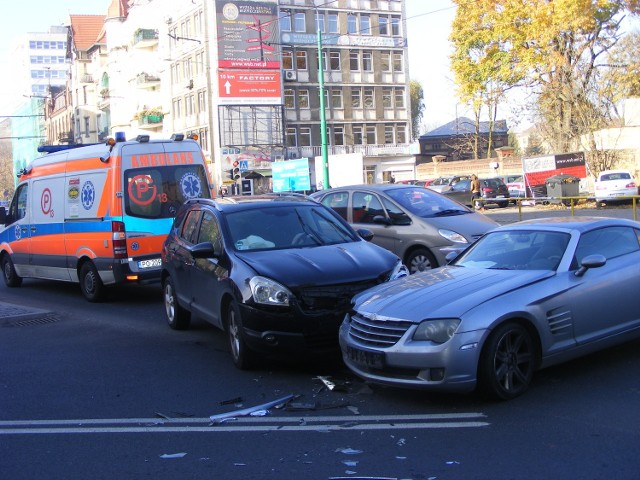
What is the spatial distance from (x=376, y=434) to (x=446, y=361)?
77 centimetres

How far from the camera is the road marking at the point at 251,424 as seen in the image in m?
5.59

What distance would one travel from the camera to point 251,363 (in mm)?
7398

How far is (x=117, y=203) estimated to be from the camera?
38.1 feet

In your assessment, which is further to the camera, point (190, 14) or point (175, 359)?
point (190, 14)

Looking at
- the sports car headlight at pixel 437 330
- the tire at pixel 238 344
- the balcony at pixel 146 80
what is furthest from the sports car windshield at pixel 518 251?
the balcony at pixel 146 80

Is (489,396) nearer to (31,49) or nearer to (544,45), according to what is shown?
(544,45)

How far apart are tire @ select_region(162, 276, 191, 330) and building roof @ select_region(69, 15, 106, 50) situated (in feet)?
246

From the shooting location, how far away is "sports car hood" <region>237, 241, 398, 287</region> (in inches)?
284

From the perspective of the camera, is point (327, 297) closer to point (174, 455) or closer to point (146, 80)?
point (174, 455)

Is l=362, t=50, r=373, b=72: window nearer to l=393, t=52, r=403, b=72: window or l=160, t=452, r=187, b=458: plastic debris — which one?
l=393, t=52, r=403, b=72: window

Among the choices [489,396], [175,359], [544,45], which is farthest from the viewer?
[544,45]

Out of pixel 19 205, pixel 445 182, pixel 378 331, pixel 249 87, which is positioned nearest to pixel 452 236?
pixel 378 331

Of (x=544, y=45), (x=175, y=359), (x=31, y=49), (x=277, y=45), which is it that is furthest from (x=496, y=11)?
(x=31, y=49)

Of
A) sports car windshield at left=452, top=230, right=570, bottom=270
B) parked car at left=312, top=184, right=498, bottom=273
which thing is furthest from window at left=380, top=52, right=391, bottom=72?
sports car windshield at left=452, top=230, right=570, bottom=270
